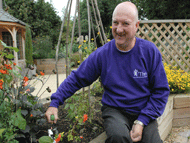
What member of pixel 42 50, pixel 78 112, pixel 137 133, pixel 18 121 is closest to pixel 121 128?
pixel 137 133

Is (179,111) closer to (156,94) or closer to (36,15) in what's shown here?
(156,94)

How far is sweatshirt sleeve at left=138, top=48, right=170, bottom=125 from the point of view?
53.2 inches

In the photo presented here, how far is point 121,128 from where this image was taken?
127cm

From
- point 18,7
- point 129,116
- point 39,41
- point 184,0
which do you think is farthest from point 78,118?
point 18,7

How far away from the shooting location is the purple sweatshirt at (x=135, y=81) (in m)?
1.38

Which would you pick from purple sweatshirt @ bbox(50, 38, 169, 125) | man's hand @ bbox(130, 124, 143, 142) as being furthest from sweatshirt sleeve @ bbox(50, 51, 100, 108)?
man's hand @ bbox(130, 124, 143, 142)

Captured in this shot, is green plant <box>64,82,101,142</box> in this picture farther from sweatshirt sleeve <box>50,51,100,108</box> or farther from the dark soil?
sweatshirt sleeve <box>50,51,100,108</box>

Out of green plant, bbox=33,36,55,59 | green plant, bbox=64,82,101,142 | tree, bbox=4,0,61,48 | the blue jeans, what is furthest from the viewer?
tree, bbox=4,0,61,48

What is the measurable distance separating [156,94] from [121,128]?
1.27ft

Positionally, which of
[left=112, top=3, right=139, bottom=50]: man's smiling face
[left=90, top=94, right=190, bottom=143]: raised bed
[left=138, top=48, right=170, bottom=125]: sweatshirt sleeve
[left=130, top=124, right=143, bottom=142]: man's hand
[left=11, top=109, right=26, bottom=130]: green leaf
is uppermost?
[left=112, top=3, right=139, bottom=50]: man's smiling face

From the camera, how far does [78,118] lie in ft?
6.27

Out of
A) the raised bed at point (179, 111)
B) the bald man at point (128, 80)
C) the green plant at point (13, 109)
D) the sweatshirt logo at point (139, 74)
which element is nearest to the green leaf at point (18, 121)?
the green plant at point (13, 109)

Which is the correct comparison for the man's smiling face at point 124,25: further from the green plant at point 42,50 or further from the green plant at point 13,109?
the green plant at point 42,50

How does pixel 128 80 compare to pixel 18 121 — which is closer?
pixel 18 121
